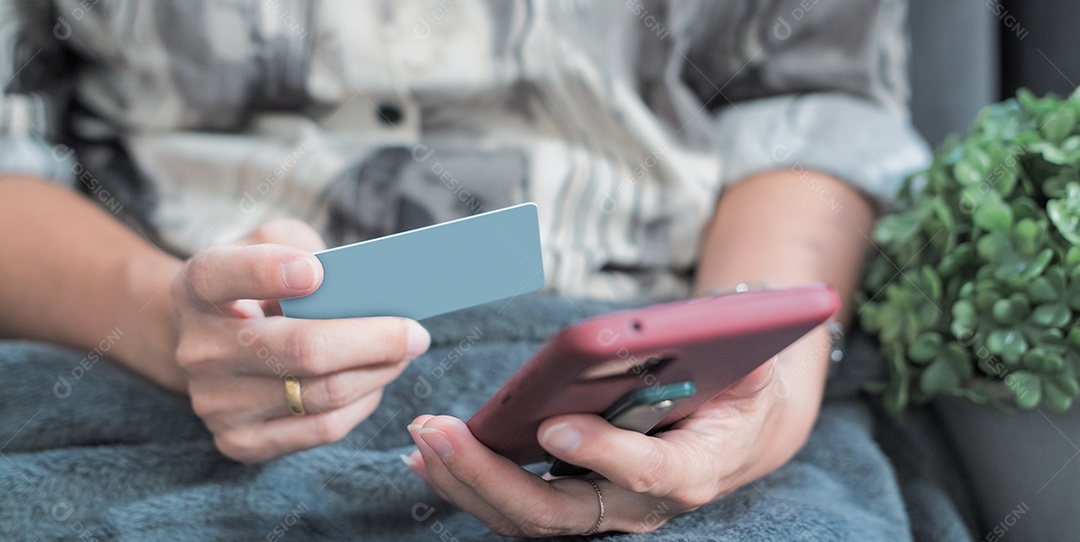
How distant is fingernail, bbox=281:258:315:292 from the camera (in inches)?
17.5

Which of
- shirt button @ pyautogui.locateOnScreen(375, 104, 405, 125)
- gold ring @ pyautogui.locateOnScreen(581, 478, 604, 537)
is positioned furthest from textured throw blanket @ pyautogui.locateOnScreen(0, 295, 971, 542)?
shirt button @ pyautogui.locateOnScreen(375, 104, 405, 125)

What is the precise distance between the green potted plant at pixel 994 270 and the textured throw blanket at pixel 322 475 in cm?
10

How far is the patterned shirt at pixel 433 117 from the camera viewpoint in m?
0.72

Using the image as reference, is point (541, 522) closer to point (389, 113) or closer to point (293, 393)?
→ point (293, 393)

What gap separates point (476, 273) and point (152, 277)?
306mm

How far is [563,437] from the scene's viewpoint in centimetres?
41

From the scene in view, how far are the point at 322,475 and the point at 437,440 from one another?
7.2 inches

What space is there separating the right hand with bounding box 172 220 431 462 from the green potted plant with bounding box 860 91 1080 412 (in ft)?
1.48

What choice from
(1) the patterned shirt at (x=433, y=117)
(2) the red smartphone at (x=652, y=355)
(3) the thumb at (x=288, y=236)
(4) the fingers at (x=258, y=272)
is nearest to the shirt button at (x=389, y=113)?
(1) the patterned shirt at (x=433, y=117)

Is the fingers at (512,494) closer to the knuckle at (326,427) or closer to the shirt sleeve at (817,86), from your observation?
the knuckle at (326,427)

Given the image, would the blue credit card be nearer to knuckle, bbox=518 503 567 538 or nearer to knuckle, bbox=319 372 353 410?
knuckle, bbox=319 372 353 410

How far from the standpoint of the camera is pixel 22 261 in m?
0.67

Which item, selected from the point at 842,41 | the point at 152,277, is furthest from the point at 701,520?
the point at 842,41

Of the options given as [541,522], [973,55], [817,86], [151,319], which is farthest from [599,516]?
[973,55]
